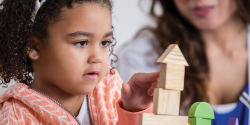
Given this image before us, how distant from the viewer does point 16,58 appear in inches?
27.4

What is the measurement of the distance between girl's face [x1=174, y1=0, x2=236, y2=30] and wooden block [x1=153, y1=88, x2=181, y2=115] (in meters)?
0.98

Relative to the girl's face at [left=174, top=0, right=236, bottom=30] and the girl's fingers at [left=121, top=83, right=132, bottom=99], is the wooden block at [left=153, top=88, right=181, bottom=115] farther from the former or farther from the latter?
the girl's face at [left=174, top=0, right=236, bottom=30]

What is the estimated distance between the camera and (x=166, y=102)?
0.44 metres

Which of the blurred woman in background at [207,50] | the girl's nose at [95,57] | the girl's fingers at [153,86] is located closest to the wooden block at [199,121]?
the girl's fingers at [153,86]

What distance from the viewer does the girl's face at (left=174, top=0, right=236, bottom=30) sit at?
4.41ft

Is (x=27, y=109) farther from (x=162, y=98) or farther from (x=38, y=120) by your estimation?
(x=162, y=98)

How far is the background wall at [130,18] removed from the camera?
156cm

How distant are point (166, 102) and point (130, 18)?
123 centimetres

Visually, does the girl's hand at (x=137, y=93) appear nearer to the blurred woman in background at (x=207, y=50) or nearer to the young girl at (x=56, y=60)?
the young girl at (x=56, y=60)

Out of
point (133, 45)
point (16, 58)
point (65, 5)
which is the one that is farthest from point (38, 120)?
point (133, 45)

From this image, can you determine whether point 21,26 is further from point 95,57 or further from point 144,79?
point 144,79

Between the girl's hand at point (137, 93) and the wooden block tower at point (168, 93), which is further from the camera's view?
the girl's hand at point (137, 93)

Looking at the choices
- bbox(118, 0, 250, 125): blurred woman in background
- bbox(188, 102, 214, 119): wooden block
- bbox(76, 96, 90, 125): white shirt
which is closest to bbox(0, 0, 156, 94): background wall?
bbox(118, 0, 250, 125): blurred woman in background

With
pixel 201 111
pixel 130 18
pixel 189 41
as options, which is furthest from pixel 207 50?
pixel 201 111
